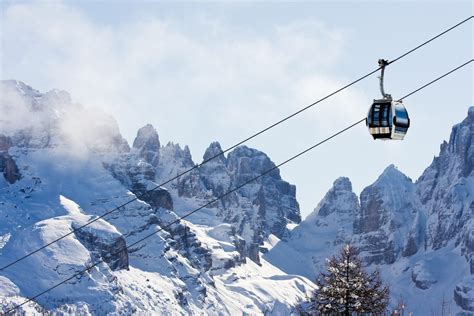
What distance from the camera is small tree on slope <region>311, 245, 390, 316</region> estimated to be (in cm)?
3170

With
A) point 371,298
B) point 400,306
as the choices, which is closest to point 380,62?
point 400,306

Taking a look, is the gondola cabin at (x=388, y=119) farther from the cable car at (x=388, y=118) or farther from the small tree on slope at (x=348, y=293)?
the small tree on slope at (x=348, y=293)

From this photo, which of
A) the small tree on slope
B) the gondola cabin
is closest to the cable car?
the gondola cabin

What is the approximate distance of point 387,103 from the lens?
21.6 metres

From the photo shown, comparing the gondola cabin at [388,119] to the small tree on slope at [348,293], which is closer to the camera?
the gondola cabin at [388,119]

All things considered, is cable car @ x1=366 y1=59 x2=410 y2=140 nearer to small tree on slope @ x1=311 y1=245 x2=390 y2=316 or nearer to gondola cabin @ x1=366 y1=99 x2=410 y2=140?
gondola cabin @ x1=366 y1=99 x2=410 y2=140

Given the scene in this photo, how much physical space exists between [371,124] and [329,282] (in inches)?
476

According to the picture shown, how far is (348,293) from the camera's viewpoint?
105 ft

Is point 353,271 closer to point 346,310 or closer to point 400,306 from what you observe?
point 346,310

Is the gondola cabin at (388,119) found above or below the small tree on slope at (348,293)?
above

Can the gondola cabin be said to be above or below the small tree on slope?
above

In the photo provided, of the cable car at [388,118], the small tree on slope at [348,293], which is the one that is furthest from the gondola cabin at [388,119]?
the small tree on slope at [348,293]

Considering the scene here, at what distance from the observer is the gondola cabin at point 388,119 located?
21.3m

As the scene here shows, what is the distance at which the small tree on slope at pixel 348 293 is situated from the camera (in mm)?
31703
